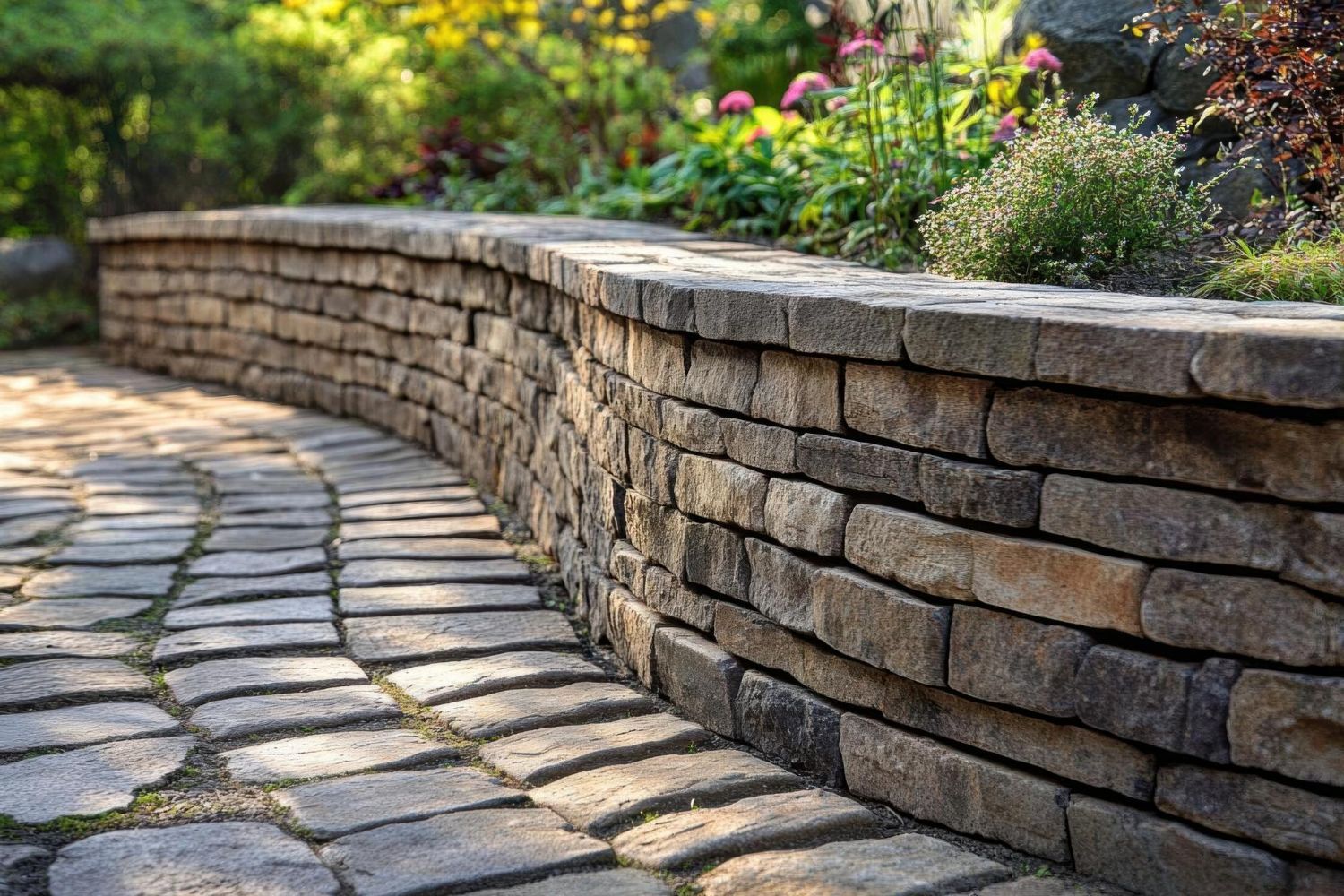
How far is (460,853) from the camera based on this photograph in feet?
7.79

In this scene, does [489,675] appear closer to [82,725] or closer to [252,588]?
[82,725]

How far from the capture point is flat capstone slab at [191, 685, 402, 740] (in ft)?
9.82

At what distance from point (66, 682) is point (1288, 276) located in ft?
9.61

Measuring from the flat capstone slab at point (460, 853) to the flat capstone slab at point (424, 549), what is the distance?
1878 mm

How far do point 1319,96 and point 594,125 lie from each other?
5631 millimetres

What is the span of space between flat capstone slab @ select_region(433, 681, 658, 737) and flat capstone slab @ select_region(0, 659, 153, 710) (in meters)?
0.77

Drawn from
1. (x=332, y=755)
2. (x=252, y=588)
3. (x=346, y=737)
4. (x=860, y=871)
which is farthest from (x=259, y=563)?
(x=860, y=871)

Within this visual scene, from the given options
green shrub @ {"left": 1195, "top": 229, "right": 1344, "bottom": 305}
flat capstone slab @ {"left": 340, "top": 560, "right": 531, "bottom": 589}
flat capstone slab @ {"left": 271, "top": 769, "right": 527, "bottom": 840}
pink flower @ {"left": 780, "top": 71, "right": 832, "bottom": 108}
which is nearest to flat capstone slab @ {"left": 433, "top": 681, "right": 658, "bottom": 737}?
flat capstone slab @ {"left": 271, "top": 769, "right": 527, "bottom": 840}

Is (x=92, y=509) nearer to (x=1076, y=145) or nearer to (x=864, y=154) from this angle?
(x=864, y=154)

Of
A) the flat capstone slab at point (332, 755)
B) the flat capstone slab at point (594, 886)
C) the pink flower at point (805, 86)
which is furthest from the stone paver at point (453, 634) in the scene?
the pink flower at point (805, 86)

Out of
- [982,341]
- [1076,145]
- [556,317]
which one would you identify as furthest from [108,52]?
[982,341]

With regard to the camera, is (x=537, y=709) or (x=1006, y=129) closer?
(x=537, y=709)

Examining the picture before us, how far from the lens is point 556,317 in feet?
15.1

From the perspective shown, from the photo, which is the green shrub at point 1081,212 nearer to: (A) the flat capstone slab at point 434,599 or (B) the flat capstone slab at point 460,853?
(A) the flat capstone slab at point 434,599
